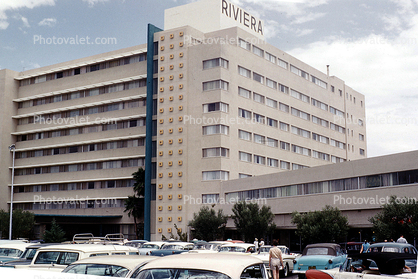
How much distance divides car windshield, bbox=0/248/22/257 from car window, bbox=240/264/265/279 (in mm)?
13291

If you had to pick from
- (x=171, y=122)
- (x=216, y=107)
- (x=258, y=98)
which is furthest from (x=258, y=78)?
(x=171, y=122)

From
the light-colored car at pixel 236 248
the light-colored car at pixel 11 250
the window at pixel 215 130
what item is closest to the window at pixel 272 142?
the window at pixel 215 130

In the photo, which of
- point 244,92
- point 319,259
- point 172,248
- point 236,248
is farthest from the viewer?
point 244,92

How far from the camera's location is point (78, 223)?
64062 millimetres

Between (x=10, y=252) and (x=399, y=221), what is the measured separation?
23.6m

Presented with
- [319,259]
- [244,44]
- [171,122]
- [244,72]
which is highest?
[244,44]

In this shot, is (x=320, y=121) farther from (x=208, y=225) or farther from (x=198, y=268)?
(x=198, y=268)

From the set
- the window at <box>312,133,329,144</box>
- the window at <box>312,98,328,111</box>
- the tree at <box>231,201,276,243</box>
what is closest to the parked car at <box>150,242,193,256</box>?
the tree at <box>231,201,276,243</box>

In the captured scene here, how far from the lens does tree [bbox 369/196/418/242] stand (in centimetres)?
2966

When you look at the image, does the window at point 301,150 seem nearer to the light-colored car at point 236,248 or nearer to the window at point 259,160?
the window at point 259,160

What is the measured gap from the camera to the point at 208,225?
4856 centimetres

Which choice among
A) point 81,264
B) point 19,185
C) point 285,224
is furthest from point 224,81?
point 81,264

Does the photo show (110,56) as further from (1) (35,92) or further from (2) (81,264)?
(2) (81,264)

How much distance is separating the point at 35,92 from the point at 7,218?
75.2ft
